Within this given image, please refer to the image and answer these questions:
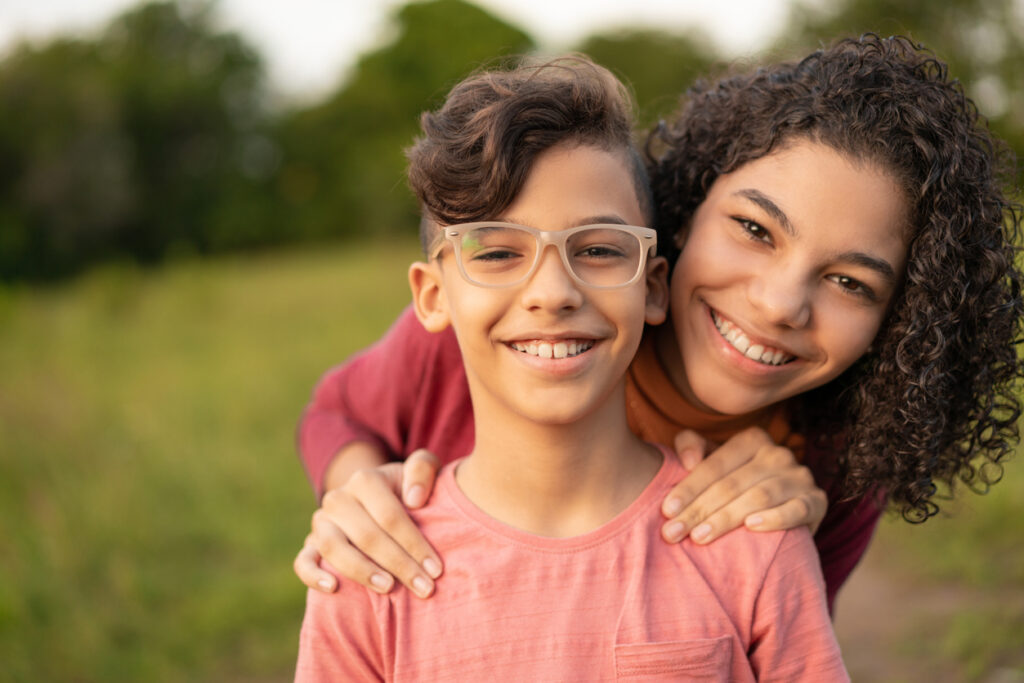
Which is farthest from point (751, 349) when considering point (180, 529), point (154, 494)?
point (154, 494)

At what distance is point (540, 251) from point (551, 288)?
8cm

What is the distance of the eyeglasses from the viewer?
181 centimetres

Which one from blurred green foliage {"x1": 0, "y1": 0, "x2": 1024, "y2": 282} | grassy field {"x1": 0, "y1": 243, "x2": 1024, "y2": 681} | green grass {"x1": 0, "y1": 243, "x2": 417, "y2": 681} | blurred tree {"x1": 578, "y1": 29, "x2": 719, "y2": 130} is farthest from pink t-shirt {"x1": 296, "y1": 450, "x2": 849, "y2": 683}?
blurred tree {"x1": 578, "y1": 29, "x2": 719, "y2": 130}

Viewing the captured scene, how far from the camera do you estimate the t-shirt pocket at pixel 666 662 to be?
1.83 m

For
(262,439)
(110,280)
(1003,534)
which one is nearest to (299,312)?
(110,280)

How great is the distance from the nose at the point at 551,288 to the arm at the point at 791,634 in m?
0.72

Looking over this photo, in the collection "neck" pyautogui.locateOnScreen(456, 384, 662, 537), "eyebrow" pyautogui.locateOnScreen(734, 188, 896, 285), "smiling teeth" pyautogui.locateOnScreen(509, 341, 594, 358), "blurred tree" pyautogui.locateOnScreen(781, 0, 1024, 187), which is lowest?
"neck" pyautogui.locateOnScreen(456, 384, 662, 537)

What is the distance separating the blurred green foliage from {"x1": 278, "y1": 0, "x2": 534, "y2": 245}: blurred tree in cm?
9

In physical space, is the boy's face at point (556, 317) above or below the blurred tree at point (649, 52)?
below

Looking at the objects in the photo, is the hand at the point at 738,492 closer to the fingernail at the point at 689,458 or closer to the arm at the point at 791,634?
the fingernail at the point at 689,458

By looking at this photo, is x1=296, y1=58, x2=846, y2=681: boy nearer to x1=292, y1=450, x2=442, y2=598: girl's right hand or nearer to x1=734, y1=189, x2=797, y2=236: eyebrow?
x1=292, y1=450, x2=442, y2=598: girl's right hand

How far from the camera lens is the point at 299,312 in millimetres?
12641

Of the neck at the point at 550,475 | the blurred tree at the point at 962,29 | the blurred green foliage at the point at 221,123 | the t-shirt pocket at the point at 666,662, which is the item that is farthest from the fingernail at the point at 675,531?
the blurred tree at the point at 962,29

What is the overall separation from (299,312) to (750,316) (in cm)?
1106
